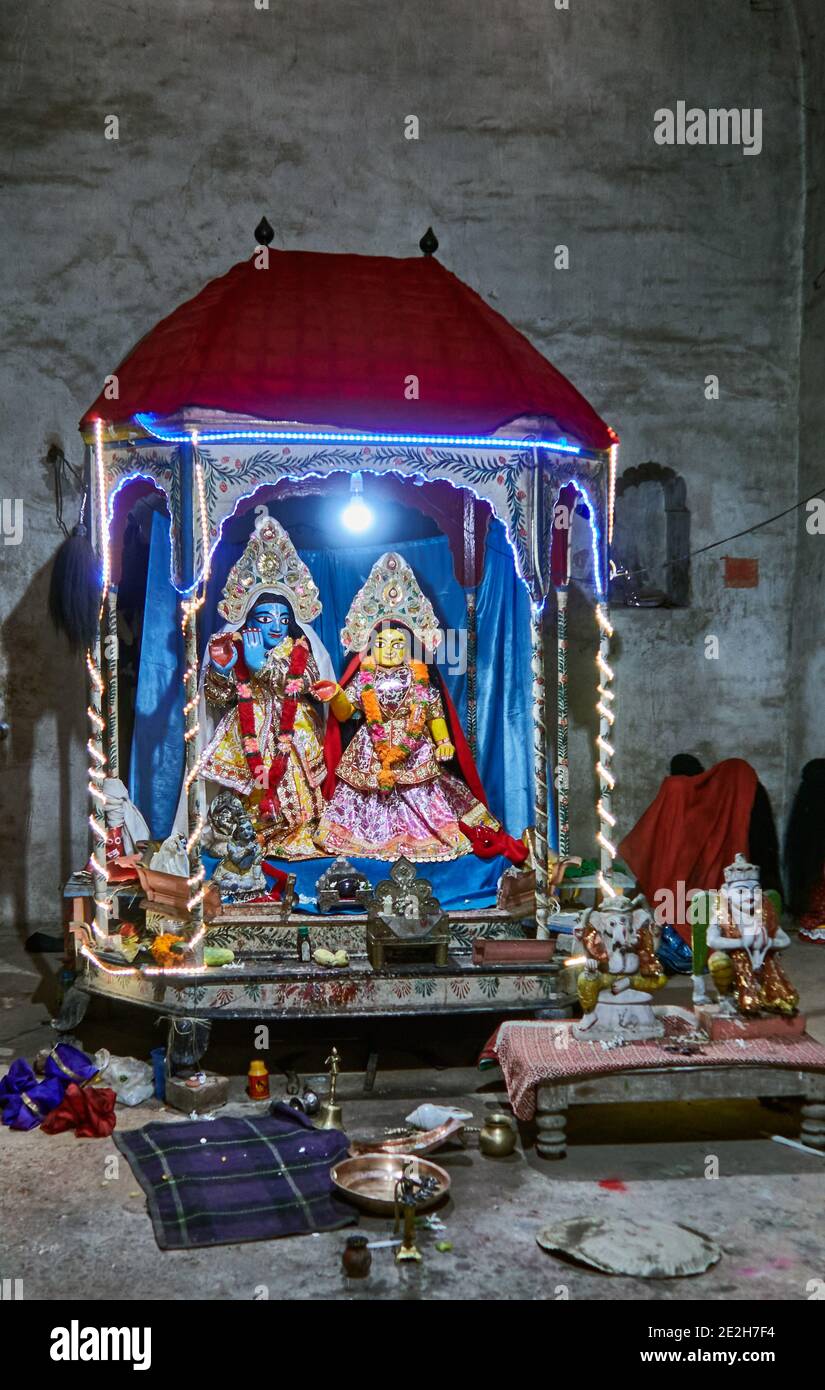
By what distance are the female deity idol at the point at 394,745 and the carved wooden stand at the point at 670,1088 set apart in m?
3.17

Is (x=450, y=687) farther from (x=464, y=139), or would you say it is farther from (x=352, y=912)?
(x=464, y=139)

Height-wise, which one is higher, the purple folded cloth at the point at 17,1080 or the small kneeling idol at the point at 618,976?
the small kneeling idol at the point at 618,976

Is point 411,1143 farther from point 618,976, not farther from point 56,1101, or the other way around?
point 56,1101

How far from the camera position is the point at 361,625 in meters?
10.4

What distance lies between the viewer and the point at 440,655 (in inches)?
420

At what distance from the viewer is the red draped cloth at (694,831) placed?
38.0 feet

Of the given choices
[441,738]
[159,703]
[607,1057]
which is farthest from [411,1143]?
[159,703]

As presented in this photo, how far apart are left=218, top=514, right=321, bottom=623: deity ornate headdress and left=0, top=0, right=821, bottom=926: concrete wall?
2.49 metres

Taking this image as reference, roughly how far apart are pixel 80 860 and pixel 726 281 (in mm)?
8500

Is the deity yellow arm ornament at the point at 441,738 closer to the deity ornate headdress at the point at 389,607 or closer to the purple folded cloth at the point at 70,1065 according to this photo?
the deity ornate headdress at the point at 389,607

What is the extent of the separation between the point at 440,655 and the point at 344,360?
325cm

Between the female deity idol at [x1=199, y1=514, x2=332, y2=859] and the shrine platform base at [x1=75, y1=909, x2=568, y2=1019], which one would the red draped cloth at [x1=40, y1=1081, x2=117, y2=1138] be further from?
the female deity idol at [x1=199, y1=514, x2=332, y2=859]

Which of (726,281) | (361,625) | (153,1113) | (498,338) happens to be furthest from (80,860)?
(726,281)

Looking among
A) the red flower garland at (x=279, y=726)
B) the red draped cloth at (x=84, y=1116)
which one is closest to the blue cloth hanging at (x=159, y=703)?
the red flower garland at (x=279, y=726)
